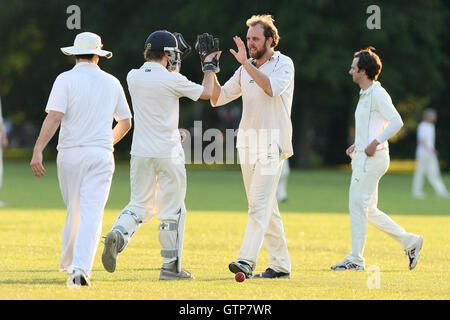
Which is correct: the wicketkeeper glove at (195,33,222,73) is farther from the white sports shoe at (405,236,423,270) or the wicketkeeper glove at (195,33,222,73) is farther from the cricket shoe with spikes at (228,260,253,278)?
the white sports shoe at (405,236,423,270)

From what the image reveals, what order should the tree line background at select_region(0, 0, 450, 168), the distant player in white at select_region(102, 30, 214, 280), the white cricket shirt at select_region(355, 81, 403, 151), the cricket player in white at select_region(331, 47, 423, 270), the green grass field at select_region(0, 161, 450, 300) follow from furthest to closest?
1. the tree line background at select_region(0, 0, 450, 168)
2. the white cricket shirt at select_region(355, 81, 403, 151)
3. the cricket player in white at select_region(331, 47, 423, 270)
4. the distant player in white at select_region(102, 30, 214, 280)
5. the green grass field at select_region(0, 161, 450, 300)

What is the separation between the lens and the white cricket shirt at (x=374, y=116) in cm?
1111

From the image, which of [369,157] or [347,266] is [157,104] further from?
[347,266]

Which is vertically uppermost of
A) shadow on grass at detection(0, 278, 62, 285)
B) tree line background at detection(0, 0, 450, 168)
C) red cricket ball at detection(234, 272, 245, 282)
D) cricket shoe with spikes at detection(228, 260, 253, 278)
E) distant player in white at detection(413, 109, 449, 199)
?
tree line background at detection(0, 0, 450, 168)

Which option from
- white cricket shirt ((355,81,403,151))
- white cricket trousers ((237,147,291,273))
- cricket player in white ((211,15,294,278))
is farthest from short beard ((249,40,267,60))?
white cricket shirt ((355,81,403,151))

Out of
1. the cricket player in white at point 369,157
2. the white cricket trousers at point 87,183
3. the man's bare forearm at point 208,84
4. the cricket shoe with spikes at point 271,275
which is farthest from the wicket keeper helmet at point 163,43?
the cricket player in white at point 369,157

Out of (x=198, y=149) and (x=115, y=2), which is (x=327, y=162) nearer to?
(x=198, y=149)

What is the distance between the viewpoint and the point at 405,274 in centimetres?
1043

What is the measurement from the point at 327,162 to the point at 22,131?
32.6 metres

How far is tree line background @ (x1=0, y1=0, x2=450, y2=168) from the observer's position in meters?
39.8

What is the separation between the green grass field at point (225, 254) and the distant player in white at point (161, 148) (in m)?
0.47

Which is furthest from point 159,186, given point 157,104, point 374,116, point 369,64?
point 369,64

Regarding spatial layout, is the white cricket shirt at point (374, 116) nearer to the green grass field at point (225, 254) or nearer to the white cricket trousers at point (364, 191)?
the white cricket trousers at point (364, 191)

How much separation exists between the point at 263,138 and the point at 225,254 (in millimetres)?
2734
